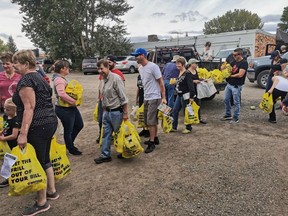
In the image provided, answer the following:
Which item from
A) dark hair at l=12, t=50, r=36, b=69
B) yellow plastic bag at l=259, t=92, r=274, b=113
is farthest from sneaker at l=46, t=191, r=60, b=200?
yellow plastic bag at l=259, t=92, r=274, b=113

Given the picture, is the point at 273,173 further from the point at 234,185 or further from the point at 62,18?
the point at 62,18

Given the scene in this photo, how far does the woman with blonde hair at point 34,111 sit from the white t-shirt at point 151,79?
198cm

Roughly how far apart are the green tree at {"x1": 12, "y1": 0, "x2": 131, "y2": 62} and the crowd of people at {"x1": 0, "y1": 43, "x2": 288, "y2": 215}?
72.4ft

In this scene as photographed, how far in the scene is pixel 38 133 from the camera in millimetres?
2824

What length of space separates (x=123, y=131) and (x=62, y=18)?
80.5ft

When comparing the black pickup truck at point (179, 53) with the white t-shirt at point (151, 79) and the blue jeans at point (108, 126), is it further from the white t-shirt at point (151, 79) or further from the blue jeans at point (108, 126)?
the blue jeans at point (108, 126)

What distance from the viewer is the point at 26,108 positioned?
8.70 ft

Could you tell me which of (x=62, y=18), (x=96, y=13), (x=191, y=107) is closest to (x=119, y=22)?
(x=96, y=13)

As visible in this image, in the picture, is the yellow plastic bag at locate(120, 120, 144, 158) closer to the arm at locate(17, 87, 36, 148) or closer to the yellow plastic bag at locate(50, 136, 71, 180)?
the yellow plastic bag at locate(50, 136, 71, 180)

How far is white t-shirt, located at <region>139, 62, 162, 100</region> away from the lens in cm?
452

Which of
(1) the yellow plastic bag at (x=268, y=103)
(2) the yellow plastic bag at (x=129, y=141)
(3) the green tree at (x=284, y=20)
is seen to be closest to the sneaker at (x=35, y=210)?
(2) the yellow plastic bag at (x=129, y=141)

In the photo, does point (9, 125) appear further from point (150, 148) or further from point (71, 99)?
point (150, 148)

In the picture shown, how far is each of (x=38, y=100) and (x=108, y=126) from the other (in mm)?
1536

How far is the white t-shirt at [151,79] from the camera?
178 inches
